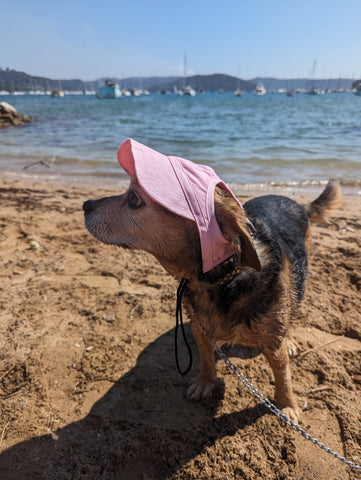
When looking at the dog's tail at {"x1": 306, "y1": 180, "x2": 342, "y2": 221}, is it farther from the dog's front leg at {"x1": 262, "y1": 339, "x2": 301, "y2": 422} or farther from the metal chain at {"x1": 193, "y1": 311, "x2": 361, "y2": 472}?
the metal chain at {"x1": 193, "y1": 311, "x2": 361, "y2": 472}

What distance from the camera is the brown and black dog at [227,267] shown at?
188cm

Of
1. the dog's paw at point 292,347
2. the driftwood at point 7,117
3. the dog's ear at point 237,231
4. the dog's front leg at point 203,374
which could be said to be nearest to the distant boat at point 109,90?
the driftwood at point 7,117

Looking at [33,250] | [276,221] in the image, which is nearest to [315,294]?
[276,221]

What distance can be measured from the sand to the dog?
1.19 ft

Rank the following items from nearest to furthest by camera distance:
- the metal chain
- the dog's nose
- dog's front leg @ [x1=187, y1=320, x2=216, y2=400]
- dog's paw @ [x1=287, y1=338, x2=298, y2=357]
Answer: the metal chain, the dog's nose, dog's front leg @ [x1=187, y1=320, x2=216, y2=400], dog's paw @ [x1=287, y1=338, x2=298, y2=357]

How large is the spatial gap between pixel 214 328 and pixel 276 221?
123 centimetres

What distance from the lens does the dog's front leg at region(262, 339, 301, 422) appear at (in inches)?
90.0

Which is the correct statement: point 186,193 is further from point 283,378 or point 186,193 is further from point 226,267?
point 283,378

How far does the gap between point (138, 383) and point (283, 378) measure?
123 cm

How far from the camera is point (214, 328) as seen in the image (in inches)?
85.6

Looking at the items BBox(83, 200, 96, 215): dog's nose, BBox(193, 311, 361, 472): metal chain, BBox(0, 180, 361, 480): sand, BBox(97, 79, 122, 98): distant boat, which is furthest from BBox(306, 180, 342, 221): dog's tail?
BBox(97, 79, 122, 98): distant boat

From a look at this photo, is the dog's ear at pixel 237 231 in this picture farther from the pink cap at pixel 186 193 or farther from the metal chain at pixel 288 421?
the metal chain at pixel 288 421

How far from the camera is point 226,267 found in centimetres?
199

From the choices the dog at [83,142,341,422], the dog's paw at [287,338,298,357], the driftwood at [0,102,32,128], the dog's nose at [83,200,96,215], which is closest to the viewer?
the dog at [83,142,341,422]
